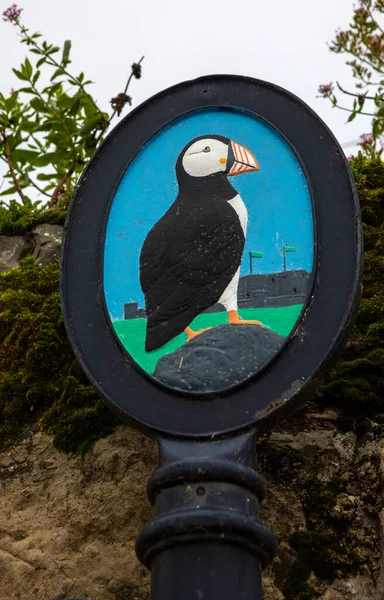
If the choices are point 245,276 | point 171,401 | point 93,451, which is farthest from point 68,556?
point 245,276

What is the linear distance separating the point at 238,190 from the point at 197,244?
9.1 inches

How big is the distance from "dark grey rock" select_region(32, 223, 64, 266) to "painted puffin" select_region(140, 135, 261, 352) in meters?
1.14

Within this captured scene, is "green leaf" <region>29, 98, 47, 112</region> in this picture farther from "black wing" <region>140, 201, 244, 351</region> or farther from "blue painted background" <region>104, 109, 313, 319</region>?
"black wing" <region>140, 201, 244, 351</region>

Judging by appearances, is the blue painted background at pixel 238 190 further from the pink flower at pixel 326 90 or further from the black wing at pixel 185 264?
the pink flower at pixel 326 90

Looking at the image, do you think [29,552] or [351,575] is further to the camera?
[29,552]

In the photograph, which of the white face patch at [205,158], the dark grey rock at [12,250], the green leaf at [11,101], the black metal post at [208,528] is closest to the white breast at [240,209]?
the white face patch at [205,158]

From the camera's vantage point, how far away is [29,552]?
99.6 inches

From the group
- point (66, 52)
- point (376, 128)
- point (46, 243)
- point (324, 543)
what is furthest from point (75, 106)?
point (324, 543)

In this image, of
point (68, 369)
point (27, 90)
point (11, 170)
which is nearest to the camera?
point (68, 369)

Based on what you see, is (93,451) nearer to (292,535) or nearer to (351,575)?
(292,535)

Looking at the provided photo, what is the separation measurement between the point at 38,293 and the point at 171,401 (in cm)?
132

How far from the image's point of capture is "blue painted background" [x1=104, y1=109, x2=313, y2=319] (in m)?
2.55

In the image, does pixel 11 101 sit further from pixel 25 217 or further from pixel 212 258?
pixel 212 258

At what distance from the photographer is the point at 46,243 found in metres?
3.83
